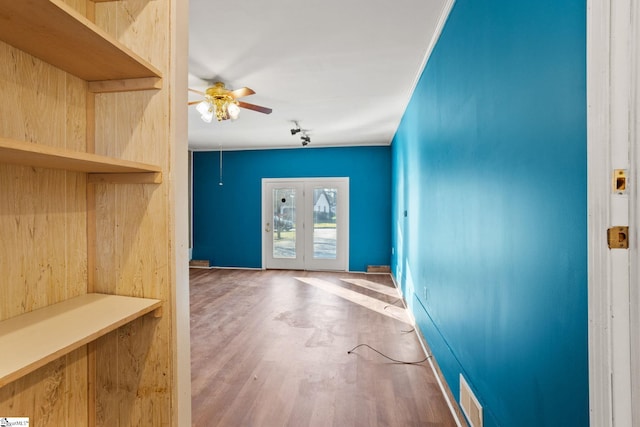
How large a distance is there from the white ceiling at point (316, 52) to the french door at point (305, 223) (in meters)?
2.31

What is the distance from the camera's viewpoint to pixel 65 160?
0.90m

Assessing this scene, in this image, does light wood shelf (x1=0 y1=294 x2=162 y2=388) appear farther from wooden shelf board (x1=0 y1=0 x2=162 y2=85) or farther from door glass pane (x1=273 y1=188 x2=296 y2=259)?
door glass pane (x1=273 y1=188 x2=296 y2=259)

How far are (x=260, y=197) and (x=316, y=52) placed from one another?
4640 millimetres

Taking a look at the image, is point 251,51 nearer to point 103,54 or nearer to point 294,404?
point 103,54

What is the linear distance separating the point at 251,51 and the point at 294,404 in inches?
109

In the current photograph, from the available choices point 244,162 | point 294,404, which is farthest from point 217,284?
point 294,404

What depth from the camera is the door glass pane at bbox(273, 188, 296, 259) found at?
7.09 metres

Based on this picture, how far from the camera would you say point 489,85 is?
1.60 m

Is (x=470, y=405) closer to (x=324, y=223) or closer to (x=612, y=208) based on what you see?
(x=612, y=208)

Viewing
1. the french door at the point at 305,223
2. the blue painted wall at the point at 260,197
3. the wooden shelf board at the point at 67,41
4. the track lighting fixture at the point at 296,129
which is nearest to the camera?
the wooden shelf board at the point at 67,41

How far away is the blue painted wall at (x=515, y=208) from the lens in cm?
95

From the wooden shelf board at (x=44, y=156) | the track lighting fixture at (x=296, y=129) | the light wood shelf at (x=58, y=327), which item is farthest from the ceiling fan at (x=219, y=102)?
the light wood shelf at (x=58, y=327)

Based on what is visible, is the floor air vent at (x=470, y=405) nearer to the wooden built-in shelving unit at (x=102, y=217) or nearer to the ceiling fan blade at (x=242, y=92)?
the wooden built-in shelving unit at (x=102, y=217)

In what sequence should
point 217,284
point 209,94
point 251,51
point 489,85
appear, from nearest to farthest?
point 489,85 → point 251,51 → point 209,94 → point 217,284
